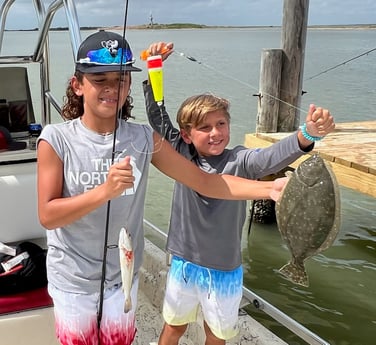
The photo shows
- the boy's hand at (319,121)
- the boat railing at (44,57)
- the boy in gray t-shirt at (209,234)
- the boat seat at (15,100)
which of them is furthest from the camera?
the boat seat at (15,100)

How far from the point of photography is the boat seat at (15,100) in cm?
372

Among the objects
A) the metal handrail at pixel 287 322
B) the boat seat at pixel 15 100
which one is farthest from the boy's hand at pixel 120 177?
the boat seat at pixel 15 100

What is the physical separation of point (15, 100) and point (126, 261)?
2.29 m

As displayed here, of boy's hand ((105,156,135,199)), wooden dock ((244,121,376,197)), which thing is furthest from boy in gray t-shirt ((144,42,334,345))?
wooden dock ((244,121,376,197))

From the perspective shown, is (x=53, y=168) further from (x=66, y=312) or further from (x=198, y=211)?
(x=198, y=211)

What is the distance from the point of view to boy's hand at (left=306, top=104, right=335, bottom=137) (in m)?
2.05

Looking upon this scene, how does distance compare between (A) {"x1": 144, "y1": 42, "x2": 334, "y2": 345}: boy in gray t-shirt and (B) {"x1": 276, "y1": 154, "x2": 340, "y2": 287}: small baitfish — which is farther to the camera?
(A) {"x1": 144, "y1": 42, "x2": 334, "y2": 345}: boy in gray t-shirt

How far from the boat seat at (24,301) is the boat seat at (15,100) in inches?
55.0

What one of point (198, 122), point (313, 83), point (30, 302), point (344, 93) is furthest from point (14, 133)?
point (313, 83)

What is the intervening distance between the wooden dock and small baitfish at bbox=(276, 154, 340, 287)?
9.41ft

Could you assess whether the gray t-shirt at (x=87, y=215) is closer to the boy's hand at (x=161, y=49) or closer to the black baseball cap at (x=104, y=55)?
the black baseball cap at (x=104, y=55)

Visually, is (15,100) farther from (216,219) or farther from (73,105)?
(216,219)

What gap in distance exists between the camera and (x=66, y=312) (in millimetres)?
2027

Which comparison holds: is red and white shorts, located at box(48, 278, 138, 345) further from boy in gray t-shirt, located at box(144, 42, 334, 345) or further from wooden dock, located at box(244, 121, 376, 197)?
wooden dock, located at box(244, 121, 376, 197)
